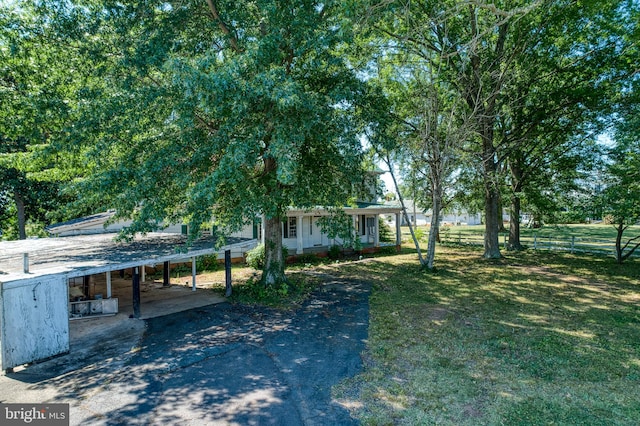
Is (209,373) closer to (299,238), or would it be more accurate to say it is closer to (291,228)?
(299,238)

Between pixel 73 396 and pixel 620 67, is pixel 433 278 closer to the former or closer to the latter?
pixel 620 67

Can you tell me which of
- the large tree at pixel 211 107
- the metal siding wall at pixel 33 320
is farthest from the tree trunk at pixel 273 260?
the metal siding wall at pixel 33 320

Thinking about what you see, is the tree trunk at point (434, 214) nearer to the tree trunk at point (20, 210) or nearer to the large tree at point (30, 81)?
the large tree at point (30, 81)

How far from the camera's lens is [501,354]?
6.70 meters

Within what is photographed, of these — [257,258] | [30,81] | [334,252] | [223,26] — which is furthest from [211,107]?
[334,252]

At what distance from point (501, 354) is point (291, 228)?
13.9 m

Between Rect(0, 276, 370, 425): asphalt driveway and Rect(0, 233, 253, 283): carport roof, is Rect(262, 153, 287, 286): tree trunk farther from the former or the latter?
Rect(0, 276, 370, 425): asphalt driveway

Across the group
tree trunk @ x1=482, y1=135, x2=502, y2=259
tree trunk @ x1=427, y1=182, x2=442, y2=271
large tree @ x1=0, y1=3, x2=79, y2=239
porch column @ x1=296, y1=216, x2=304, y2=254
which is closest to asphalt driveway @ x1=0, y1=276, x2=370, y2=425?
large tree @ x1=0, y1=3, x2=79, y2=239

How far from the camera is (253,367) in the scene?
20.3ft

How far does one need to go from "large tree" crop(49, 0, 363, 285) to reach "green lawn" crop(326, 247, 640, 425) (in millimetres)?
4402

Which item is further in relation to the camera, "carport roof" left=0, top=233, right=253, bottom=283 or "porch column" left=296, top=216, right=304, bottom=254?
"porch column" left=296, top=216, right=304, bottom=254

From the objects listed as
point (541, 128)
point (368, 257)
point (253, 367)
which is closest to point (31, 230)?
point (368, 257)

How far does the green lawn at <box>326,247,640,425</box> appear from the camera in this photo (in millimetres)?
4793

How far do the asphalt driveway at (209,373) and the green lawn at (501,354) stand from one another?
637mm
